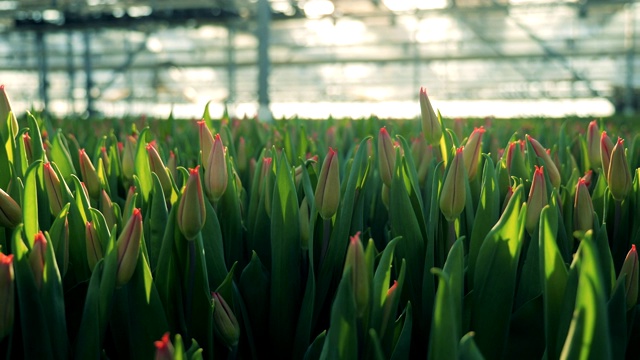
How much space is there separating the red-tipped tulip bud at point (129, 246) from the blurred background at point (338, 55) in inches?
403

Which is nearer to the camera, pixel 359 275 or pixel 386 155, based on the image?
pixel 359 275

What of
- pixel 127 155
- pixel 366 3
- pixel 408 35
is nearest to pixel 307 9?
pixel 366 3

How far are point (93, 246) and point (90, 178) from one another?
0.65ft

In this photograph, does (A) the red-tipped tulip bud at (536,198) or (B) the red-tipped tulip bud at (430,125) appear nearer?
(A) the red-tipped tulip bud at (536,198)

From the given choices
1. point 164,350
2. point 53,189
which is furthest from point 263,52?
point 164,350

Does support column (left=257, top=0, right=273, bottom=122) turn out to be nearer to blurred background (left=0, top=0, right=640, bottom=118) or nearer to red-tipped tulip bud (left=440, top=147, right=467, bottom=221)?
blurred background (left=0, top=0, right=640, bottom=118)

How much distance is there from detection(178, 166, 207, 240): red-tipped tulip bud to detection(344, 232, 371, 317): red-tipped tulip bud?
0.43ft

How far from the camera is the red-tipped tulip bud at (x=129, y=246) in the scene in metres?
0.42

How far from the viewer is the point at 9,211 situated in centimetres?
49

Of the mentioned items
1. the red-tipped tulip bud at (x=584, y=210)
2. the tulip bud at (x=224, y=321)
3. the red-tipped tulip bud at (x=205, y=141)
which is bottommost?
the tulip bud at (x=224, y=321)

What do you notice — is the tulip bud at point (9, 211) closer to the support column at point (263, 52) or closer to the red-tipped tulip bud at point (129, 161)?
the red-tipped tulip bud at point (129, 161)

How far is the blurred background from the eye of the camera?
12.0 m

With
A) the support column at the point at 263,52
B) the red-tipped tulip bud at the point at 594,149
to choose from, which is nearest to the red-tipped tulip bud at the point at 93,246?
the red-tipped tulip bud at the point at 594,149

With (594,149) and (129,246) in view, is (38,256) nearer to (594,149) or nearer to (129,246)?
(129,246)
